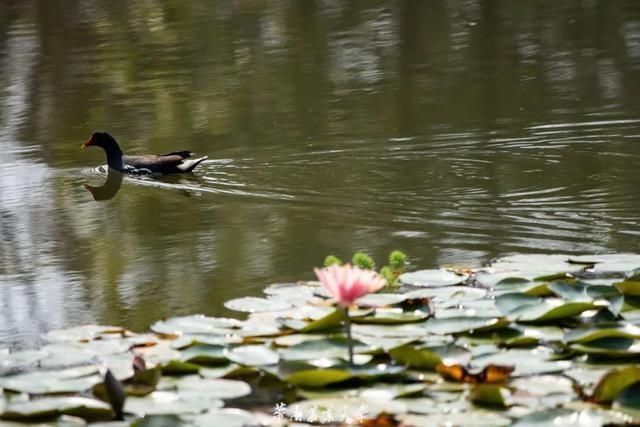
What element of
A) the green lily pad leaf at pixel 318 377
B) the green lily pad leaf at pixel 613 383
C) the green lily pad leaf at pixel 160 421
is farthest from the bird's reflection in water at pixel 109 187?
the green lily pad leaf at pixel 613 383

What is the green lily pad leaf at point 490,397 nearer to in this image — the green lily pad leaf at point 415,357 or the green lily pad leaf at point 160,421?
the green lily pad leaf at point 415,357

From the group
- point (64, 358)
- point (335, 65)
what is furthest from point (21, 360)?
point (335, 65)

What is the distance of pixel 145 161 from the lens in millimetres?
9023

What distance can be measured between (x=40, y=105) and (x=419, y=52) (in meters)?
3.91

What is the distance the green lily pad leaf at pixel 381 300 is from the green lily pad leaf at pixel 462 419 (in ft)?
3.76

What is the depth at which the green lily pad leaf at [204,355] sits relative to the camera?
4391mm

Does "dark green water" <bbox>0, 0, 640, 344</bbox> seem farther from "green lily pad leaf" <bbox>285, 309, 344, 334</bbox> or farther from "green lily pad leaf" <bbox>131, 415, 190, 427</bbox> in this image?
"green lily pad leaf" <bbox>131, 415, 190, 427</bbox>

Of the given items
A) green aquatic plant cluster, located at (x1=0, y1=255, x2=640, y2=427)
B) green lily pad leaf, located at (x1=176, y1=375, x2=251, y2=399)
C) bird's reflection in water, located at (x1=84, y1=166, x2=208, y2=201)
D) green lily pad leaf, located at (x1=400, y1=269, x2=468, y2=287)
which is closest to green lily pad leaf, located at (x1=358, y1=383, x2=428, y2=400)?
green aquatic plant cluster, located at (x1=0, y1=255, x2=640, y2=427)

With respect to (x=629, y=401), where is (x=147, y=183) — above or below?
below

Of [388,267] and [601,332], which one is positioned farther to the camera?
[388,267]

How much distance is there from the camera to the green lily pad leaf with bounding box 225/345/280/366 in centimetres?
438

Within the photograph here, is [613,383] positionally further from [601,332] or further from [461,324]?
[461,324]

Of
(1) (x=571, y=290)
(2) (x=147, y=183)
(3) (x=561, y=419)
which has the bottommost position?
(2) (x=147, y=183)

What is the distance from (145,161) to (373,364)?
195 inches
